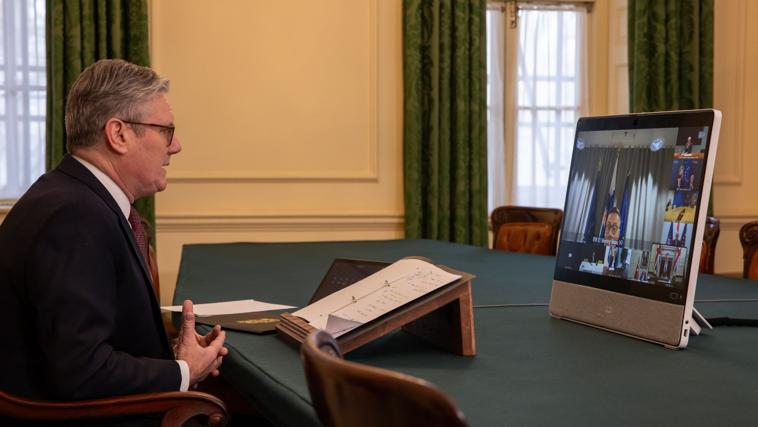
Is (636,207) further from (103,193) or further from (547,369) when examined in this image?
(103,193)

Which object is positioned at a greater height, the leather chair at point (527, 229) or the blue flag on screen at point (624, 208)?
the blue flag on screen at point (624, 208)

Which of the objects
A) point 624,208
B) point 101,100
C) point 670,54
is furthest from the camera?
point 670,54

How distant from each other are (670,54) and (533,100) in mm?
941

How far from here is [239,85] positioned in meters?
5.50

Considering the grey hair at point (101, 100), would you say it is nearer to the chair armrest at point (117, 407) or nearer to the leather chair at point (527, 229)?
the chair armrest at point (117, 407)

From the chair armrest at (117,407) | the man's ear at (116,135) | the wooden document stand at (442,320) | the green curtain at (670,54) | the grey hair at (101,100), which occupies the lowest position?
the chair armrest at (117,407)

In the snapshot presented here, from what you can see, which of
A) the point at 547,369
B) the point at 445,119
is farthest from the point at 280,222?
the point at 547,369

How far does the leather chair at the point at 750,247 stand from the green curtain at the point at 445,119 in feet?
8.94

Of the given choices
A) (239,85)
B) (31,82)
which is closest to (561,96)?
(239,85)

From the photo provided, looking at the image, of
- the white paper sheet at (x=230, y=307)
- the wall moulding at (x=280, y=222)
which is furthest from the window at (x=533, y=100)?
the white paper sheet at (x=230, y=307)

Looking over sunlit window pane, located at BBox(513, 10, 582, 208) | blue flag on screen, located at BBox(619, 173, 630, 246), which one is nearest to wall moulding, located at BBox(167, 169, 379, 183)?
sunlit window pane, located at BBox(513, 10, 582, 208)

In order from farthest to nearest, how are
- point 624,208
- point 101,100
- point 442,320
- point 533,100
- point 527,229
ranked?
1. point 533,100
2. point 527,229
3. point 624,208
4. point 101,100
5. point 442,320

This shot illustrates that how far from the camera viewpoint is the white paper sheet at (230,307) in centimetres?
219

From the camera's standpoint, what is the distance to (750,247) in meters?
3.01
